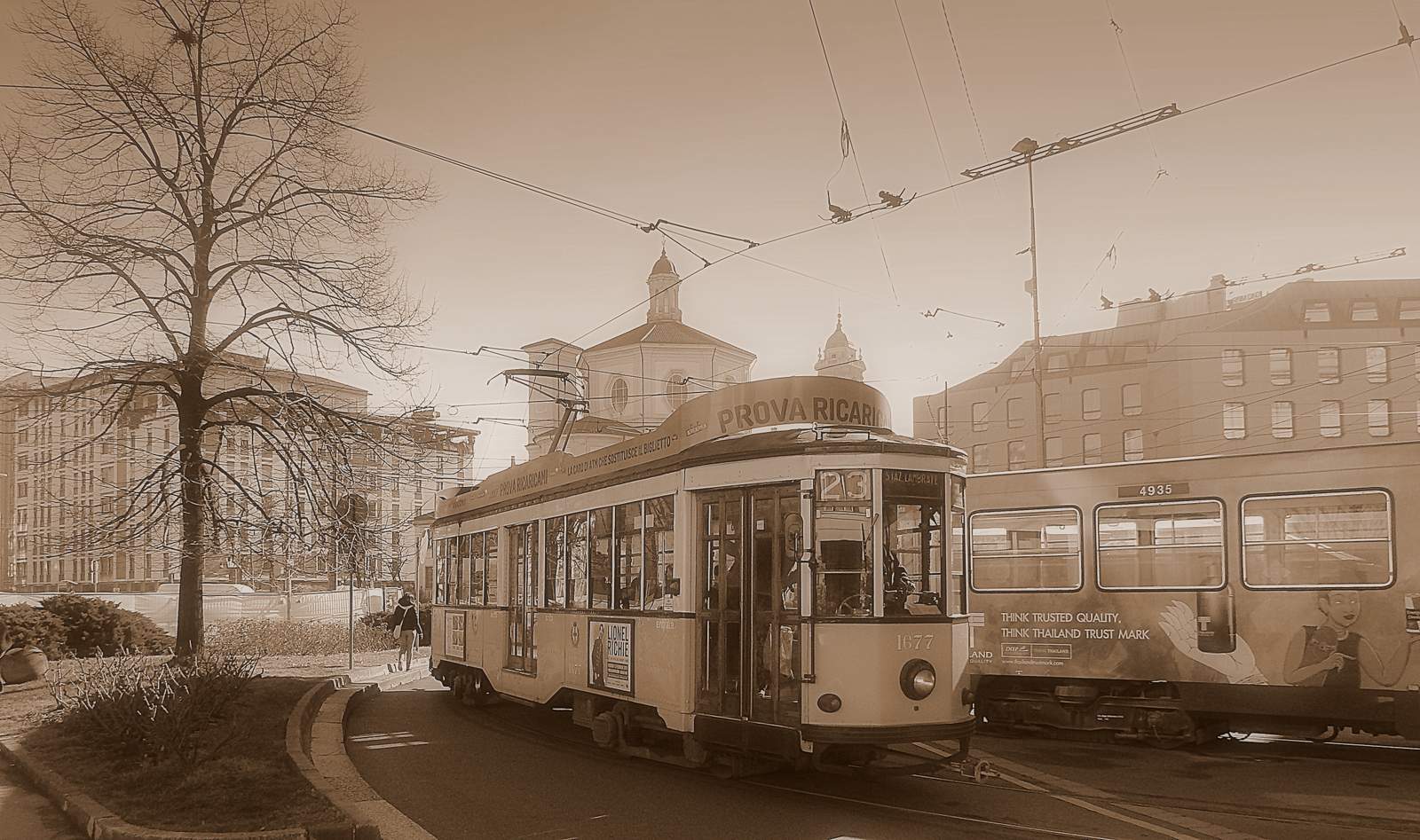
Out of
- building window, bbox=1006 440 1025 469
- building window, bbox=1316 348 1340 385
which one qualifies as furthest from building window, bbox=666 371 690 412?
building window, bbox=1316 348 1340 385

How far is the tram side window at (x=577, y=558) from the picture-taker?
42.0 ft

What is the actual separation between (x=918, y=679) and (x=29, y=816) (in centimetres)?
677

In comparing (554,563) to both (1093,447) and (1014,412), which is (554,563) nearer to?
(1093,447)

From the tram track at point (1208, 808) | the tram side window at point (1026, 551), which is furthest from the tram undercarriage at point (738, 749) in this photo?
the tram side window at point (1026, 551)

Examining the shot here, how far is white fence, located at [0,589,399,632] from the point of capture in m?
29.3

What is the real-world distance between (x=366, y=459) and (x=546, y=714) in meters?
4.97

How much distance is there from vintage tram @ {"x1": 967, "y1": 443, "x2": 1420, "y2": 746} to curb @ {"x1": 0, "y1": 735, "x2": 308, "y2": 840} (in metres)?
8.48

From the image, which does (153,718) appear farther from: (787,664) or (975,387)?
(975,387)

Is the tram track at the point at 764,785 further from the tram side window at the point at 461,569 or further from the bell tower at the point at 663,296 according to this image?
the bell tower at the point at 663,296

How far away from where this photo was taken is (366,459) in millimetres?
18141

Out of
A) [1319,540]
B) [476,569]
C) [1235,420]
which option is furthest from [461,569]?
[1235,420]

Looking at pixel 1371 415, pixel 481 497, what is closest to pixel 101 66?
pixel 481 497

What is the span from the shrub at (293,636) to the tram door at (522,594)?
10.6 meters

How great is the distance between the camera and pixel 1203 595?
1296 cm
